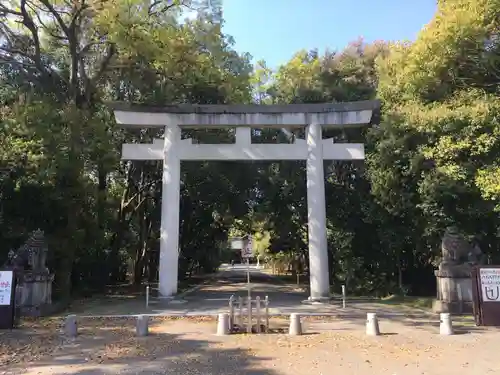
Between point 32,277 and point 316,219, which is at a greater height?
point 316,219

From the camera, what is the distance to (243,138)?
16.6 meters

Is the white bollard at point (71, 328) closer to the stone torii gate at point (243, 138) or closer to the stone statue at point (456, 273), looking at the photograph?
the stone torii gate at point (243, 138)

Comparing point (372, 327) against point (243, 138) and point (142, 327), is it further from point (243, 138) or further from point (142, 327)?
point (243, 138)

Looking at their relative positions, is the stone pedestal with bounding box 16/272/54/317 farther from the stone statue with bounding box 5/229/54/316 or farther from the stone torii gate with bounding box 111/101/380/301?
the stone torii gate with bounding box 111/101/380/301

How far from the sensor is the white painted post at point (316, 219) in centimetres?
1559

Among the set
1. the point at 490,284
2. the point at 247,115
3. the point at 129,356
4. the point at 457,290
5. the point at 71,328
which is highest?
the point at 247,115

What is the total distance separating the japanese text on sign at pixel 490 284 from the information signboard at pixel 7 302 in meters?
11.7

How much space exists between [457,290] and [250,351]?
25.7ft

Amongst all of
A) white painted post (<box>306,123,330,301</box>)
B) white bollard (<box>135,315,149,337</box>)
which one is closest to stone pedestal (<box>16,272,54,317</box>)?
white bollard (<box>135,315,149,337</box>)

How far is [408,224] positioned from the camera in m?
17.5

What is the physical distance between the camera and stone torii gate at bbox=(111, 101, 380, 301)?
639 inches

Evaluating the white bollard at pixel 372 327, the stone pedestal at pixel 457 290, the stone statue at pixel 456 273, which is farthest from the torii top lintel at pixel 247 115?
the white bollard at pixel 372 327

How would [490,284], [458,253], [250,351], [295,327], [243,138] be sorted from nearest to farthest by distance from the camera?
1. [250,351]
2. [295,327]
3. [490,284]
4. [458,253]
5. [243,138]

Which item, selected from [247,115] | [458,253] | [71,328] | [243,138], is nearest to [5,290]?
[71,328]
